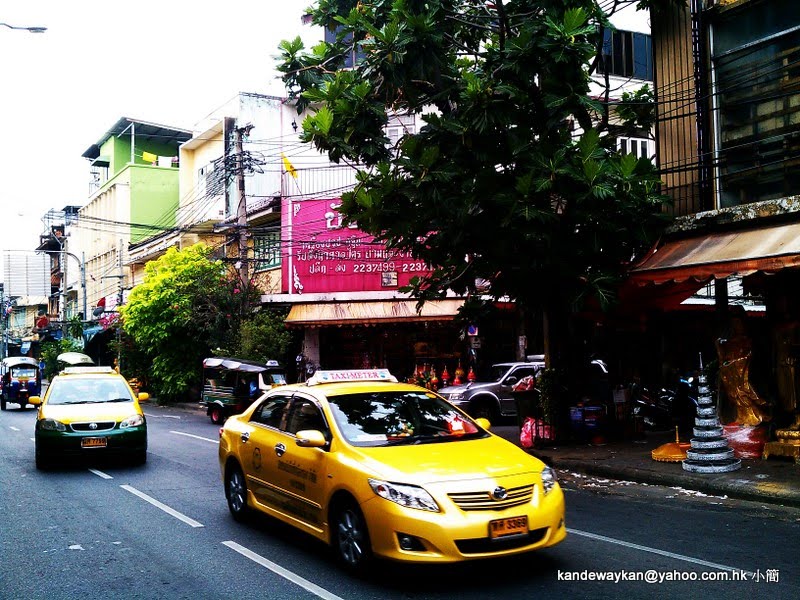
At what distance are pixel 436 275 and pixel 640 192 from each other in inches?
158

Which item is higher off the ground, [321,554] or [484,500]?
[484,500]

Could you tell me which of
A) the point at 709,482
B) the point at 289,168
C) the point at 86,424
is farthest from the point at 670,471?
the point at 289,168

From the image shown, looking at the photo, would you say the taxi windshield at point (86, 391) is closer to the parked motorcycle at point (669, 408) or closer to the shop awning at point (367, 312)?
the parked motorcycle at point (669, 408)

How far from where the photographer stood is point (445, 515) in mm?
5895

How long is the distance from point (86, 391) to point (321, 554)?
8.70 m

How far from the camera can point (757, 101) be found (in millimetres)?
12656

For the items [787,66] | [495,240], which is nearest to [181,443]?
[495,240]

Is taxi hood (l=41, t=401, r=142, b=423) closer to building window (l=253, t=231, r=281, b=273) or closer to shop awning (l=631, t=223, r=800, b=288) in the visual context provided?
shop awning (l=631, t=223, r=800, b=288)

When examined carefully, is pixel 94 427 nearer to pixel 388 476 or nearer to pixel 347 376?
pixel 347 376

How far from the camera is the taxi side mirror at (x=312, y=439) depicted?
6945 mm

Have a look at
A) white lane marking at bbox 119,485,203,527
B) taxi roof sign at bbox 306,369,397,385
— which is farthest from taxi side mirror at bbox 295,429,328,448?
white lane marking at bbox 119,485,203,527

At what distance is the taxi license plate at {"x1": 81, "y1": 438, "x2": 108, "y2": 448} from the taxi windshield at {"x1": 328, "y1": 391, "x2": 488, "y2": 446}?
282 inches

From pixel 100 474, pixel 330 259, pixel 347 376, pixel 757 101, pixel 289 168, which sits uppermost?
pixel 289 168

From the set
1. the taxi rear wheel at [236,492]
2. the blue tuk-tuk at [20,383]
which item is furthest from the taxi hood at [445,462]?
the blue tuk-tuk at [20,383]
